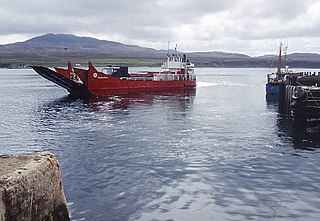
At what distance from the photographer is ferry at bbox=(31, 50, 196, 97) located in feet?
196

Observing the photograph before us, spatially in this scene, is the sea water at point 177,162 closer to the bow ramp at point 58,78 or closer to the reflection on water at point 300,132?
the reflection on water at point 300,132

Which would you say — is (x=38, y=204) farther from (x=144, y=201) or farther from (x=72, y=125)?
(x=72, y=125)

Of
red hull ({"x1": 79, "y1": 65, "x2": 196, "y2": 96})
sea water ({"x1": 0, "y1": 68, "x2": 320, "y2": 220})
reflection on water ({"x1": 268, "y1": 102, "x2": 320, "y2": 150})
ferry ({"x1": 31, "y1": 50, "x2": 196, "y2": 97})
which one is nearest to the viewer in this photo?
sea water ({"x1": 0, "y1": 68, "x2": 320, "y2": 220})

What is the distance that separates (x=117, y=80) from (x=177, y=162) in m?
44.6

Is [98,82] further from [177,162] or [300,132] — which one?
[177,162]

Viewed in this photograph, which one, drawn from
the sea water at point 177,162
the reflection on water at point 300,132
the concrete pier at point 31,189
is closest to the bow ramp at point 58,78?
the sea water at point 177,162

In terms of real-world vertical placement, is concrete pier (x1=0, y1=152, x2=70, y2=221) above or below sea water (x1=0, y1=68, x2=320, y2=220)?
above

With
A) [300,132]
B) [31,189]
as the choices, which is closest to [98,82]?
[300,132]

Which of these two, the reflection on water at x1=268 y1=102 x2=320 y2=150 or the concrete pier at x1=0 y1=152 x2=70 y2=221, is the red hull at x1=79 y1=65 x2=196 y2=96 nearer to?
the reflection on water at x1=268 y1=102 x2=320 y2=150

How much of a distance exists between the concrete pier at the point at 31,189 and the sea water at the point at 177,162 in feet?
10.7

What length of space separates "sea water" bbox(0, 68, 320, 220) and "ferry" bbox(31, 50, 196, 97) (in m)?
16.6

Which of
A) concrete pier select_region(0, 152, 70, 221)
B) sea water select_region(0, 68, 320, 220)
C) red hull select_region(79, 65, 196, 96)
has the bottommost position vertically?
sea water select_region(0, 68, 320, 220)

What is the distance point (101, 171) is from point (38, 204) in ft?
32.8

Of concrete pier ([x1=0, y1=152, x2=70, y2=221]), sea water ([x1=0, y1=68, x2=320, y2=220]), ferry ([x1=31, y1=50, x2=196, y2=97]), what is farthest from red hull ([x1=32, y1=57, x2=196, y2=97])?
concrete pier ([x1=0, y1=152, x2=70, y2=221])
